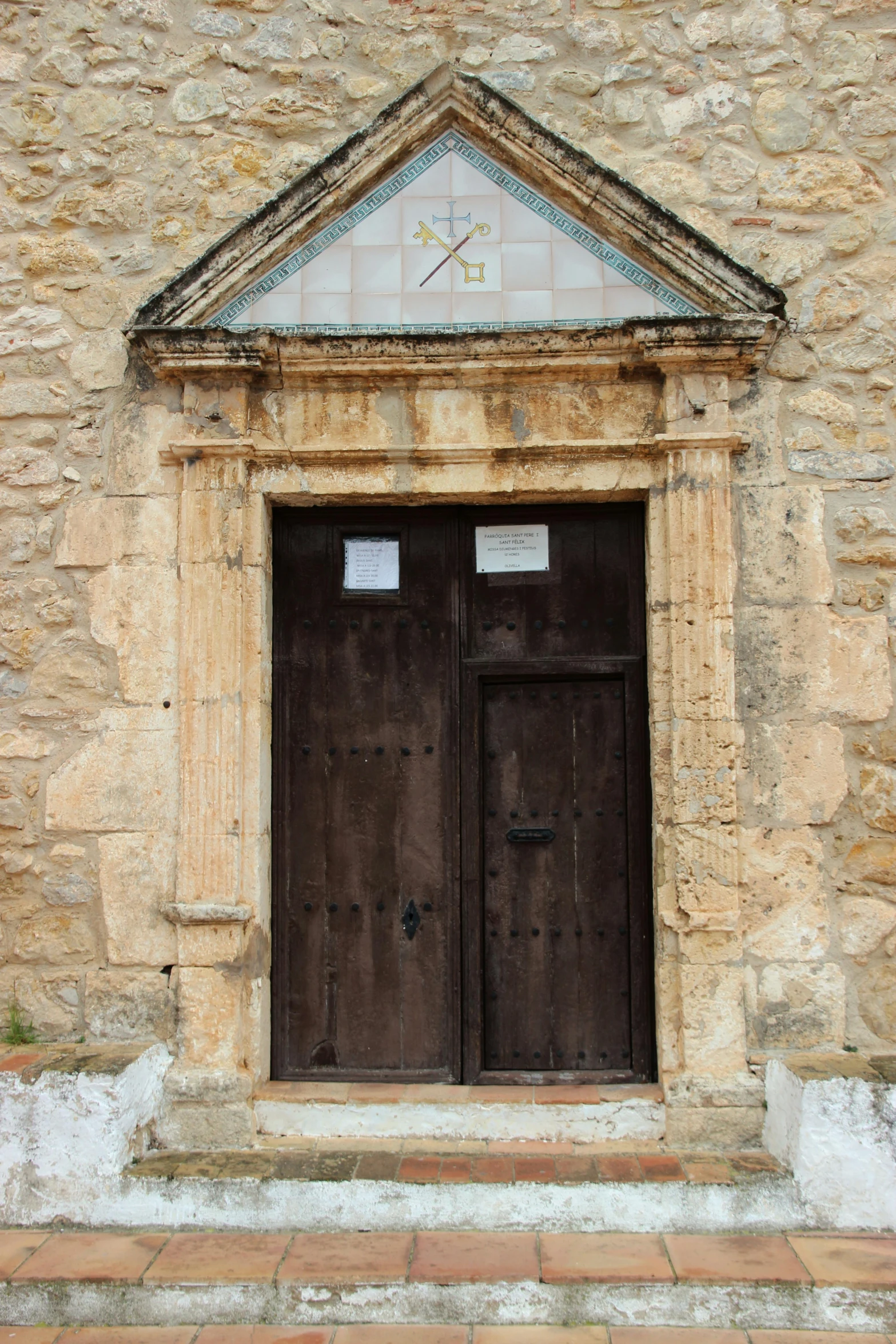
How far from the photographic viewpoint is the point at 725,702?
11.2 ft

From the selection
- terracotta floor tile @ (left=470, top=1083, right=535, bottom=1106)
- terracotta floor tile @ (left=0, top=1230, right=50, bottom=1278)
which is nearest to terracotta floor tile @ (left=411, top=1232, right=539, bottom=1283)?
terracotta floor tile @ (left=470, top=1083, right=535, bottom=1106)

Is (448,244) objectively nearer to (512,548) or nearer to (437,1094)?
(512,548)

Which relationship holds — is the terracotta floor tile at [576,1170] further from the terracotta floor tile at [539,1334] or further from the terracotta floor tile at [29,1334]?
the terracotta floor tile at [29,1334]

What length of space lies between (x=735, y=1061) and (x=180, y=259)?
3.45m

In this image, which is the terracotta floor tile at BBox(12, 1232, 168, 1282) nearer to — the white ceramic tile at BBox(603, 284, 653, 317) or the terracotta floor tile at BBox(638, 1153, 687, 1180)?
the terracotta floor tile at BBox(638, 1153, 687, 1180)

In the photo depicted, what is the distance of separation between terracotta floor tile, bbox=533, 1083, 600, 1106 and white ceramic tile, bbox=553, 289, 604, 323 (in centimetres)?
272

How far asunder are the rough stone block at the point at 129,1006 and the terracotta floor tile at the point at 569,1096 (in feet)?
4.24

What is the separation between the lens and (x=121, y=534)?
11.8 ft

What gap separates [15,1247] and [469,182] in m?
3.82

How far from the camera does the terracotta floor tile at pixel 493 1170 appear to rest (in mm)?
3029

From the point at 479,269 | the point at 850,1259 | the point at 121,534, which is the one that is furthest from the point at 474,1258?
the point at 479,269

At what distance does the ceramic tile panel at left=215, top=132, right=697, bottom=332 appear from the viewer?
362 centimetres

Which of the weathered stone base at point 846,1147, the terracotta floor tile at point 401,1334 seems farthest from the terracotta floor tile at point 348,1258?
the weathered stone base at point 846,1147

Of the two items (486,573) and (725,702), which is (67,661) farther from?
(725,702)
